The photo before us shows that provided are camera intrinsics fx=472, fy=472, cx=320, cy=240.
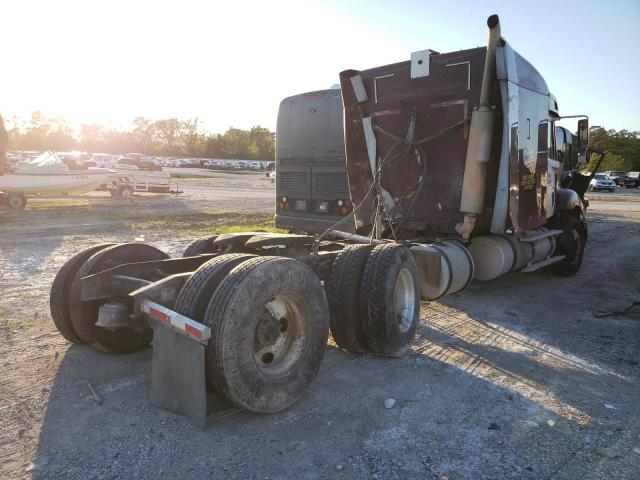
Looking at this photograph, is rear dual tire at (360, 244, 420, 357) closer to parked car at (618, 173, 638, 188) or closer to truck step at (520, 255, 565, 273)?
truck step at (520, 255, 565, 273)

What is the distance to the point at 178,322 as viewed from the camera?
9.82ft

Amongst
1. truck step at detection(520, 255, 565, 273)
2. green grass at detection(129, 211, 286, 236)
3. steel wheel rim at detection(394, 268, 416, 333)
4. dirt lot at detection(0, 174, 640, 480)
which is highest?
steel wheel rim at detection(394, 268, 416, 333)

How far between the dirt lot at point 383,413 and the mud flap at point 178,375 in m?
0.12

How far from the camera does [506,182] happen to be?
5895 millimetres

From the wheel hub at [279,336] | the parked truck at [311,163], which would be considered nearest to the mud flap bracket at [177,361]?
the wheel hub at [279,336]

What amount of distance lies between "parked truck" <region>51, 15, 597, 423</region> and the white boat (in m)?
13.4

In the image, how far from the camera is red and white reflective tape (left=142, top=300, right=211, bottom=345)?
289 centimetres

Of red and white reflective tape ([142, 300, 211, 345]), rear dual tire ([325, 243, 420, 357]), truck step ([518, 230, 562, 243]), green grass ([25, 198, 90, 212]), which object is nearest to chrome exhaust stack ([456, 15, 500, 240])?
truck step ([518, 230, 562, 243])

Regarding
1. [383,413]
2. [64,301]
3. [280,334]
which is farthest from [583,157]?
[64,301]

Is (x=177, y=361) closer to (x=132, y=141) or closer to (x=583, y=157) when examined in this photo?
(x=583, y=157)

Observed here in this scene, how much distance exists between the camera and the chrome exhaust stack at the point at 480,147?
5.52 meters

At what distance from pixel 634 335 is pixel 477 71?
3536mm

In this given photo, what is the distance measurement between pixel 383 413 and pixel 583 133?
7634mm

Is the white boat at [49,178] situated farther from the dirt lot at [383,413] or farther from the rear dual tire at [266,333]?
the rear dual tire at [266,333]
